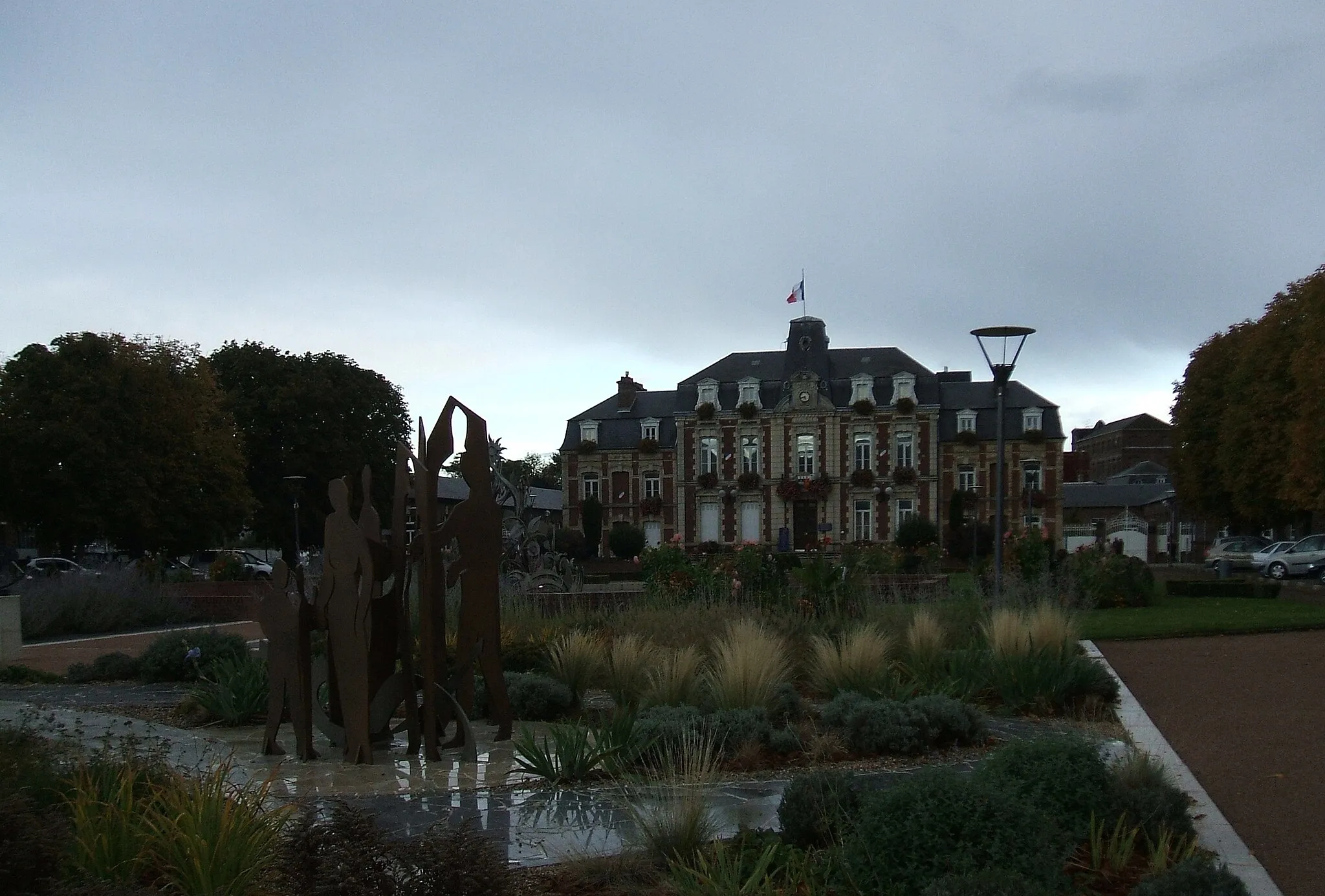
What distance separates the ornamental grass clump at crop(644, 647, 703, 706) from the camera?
938 centimetres

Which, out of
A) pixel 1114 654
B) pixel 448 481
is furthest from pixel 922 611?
pixel 448 481

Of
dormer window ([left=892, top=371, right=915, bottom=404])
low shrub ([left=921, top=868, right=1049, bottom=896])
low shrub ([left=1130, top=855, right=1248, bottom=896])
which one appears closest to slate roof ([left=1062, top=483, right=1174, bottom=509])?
dormer window ([left=892, top=371, right=915, bottom=404])

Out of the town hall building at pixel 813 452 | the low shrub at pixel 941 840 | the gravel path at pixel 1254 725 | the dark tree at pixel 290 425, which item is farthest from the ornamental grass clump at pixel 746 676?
the town hall building at pixel 813 452

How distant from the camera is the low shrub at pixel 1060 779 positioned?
5.67 meters

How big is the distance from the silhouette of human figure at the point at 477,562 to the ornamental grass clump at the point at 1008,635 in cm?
498

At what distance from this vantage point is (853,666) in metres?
10.5

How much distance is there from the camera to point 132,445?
3853 centimetres

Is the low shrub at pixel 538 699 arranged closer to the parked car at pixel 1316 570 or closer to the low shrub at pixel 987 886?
the low shrub at pixel 987 886

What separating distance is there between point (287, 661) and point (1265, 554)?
38202mm

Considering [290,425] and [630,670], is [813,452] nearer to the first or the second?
[290,425]

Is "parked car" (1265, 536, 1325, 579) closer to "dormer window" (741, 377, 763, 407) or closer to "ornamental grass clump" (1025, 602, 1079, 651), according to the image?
"dormer window" (741, 377, 763, 407)

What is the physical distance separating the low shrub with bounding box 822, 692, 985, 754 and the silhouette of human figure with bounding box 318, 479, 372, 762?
11.0 ft

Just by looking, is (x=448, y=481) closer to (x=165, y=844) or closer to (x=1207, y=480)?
(x=1207, y=480)

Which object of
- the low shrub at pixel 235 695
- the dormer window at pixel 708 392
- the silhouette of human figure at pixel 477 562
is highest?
the dormer window at pixel 708 392
